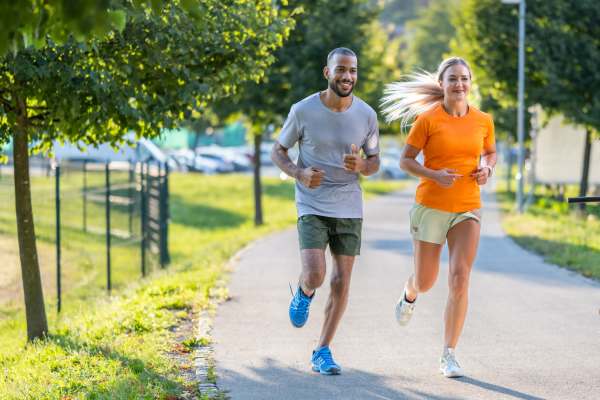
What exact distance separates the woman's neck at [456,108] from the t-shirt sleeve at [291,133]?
0.93 metres

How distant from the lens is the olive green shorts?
6707mm

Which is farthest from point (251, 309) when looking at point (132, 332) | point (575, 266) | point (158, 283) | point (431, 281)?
point (575, 266)

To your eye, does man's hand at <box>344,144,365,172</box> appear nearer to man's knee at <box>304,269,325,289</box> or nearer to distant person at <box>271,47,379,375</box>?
distant person at <box>271,47,379,375</box>

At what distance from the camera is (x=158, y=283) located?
12.1 metres

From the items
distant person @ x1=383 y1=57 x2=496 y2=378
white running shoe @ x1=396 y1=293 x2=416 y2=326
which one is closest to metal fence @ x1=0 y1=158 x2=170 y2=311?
white running shoe @ x1=396 y1=293 x2=416 y2=326

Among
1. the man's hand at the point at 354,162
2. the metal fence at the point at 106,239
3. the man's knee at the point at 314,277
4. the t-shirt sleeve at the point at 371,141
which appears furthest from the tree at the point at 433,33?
the man's hand at the point at 354,162

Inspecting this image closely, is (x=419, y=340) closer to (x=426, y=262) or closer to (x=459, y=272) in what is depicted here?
(x=426, y=262)

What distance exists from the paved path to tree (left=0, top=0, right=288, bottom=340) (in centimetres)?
179

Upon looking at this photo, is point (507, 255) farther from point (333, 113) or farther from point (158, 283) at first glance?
point (333, 113)

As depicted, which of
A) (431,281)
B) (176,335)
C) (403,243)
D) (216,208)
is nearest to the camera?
(431,281)

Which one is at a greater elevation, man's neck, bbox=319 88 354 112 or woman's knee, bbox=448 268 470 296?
man's neck, bbox=319 88 354 112

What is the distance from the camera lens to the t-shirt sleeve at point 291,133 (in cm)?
668

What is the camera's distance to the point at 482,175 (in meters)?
6.71

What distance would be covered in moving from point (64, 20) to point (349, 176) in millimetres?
3631
